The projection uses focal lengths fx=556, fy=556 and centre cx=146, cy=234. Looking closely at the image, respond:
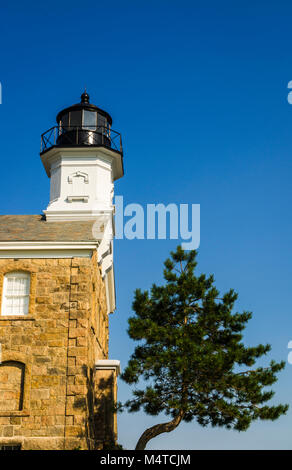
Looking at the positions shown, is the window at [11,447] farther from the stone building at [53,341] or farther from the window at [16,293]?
the window at [16,293]

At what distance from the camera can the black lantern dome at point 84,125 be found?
2761 centimetres

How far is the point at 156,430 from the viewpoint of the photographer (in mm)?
17688

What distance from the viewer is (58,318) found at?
18.3 meters

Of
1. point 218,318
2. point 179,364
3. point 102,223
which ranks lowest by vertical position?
point 179,364

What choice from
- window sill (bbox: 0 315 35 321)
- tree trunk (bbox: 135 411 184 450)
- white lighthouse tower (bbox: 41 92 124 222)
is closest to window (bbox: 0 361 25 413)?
window sill (bbox: 0 315 35 321)

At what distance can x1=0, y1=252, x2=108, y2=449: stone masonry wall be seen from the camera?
55.6 feet

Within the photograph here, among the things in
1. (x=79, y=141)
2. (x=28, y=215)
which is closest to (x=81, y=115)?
(x=79, y=141)

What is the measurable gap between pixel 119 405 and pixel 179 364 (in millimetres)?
2802

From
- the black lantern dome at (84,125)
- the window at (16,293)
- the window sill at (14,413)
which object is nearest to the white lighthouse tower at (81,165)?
the black lantern dome at (84,125)

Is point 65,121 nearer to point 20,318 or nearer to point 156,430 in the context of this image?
point 20,318

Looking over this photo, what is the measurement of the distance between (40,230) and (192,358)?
326 inches
